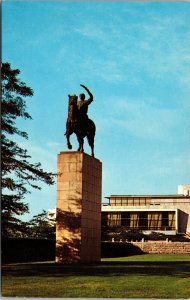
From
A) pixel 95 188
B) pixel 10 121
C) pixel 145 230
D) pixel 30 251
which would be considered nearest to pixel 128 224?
pixel 145 230

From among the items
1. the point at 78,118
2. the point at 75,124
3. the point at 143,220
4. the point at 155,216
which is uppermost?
the point at 78,118

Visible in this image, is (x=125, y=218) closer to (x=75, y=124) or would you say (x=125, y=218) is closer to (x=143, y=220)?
(x=143, y=220)

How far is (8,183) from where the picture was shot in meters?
18.5

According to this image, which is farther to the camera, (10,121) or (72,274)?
(10,121)

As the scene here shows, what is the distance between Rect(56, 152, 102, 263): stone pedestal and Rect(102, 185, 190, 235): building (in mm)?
60280

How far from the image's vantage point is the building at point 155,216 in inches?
3334

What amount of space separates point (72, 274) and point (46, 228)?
2882 centimetres

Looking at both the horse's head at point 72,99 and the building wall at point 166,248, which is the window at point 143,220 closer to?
the building wall at point 166,248

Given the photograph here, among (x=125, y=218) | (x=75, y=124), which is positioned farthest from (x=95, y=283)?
(x=125, y=218)

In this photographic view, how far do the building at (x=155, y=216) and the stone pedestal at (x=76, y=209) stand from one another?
6028 cm

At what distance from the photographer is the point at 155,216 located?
84.9 meters

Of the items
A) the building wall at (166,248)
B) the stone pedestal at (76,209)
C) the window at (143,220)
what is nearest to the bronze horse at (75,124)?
the stone pedestal at (76,209)

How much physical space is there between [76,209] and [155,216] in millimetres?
63919

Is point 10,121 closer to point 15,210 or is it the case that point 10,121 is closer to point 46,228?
point 15,210
